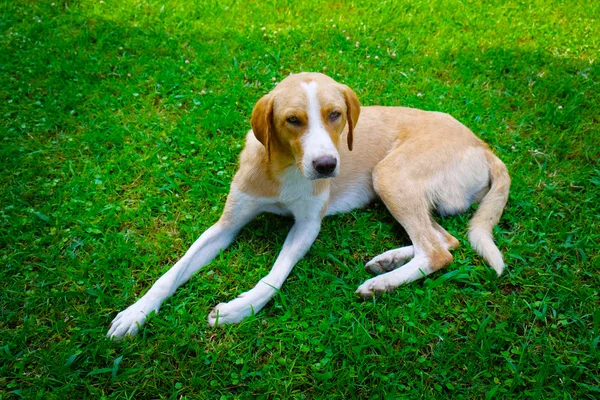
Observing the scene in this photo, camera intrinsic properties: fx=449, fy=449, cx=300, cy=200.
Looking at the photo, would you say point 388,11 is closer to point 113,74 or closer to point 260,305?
point 113,74

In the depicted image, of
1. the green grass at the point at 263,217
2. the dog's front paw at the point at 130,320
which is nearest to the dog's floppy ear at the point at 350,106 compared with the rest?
the green grass at the point at 263,217

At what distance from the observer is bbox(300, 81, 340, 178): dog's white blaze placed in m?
2.62

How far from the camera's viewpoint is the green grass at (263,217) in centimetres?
253

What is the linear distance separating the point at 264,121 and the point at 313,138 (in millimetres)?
354

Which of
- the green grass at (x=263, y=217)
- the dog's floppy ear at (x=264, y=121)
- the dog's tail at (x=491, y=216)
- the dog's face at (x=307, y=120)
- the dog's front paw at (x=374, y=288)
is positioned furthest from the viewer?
the dog's tail at (x=491, y=216)

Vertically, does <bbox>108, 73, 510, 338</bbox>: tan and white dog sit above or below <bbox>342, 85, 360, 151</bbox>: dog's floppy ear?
below

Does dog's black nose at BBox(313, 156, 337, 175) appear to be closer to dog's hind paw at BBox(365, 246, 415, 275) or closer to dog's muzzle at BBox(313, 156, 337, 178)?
dog's muzzle at BBox(313, 156, 337, 178)

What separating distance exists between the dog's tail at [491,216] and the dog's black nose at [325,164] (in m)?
1.29

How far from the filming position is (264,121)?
2797mm

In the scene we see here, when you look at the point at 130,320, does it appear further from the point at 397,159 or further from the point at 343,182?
the point at 397,159

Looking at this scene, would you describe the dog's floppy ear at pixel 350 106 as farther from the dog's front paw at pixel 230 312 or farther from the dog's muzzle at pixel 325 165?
the dog's front paw at pixel 230 312

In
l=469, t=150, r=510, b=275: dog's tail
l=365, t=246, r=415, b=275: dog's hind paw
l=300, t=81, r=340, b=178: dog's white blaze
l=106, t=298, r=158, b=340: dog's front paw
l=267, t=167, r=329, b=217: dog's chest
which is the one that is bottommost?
l=365, t=246, r=415, b=275: dog's hind paw

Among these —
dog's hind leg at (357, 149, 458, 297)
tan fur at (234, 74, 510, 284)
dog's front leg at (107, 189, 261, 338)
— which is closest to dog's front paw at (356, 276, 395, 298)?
dog's hind leg at (357, 149, 458, 297)

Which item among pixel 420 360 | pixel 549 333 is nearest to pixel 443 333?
pixel 420 360
